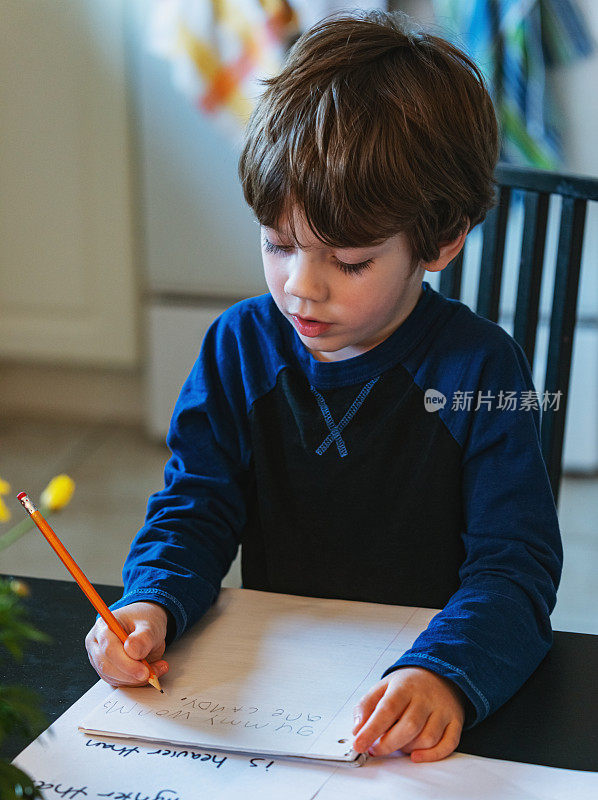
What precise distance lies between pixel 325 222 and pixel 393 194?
0.05m

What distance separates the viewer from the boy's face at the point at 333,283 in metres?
0.69

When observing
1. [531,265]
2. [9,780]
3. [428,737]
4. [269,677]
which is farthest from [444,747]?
[531,265]

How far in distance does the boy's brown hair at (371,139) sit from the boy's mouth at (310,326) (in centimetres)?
6

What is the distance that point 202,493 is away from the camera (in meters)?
0.80

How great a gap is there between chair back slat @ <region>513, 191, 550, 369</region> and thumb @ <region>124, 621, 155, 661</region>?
1.42 feet

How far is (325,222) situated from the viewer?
68 centimetres

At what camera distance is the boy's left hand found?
547 mm

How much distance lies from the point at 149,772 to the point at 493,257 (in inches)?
22.7

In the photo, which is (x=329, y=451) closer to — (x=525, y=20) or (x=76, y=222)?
(x=525, y=20)

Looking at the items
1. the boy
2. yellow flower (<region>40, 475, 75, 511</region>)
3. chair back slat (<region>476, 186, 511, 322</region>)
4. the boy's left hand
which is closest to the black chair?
chair back slat (<region>476, 186, 511, 322</region>)

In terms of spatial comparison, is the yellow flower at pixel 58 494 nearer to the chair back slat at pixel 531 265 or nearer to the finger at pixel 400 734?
the finger at pixel 400 734

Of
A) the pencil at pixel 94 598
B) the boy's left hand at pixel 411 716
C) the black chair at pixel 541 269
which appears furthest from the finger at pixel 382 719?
the black chair at pixel 541 269

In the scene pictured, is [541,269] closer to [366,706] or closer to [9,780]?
[366,706]

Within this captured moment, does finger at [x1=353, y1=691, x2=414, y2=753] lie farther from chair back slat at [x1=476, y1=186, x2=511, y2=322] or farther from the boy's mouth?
chair back slat at [x1=476, y1=186, x2=511, y2=322]
